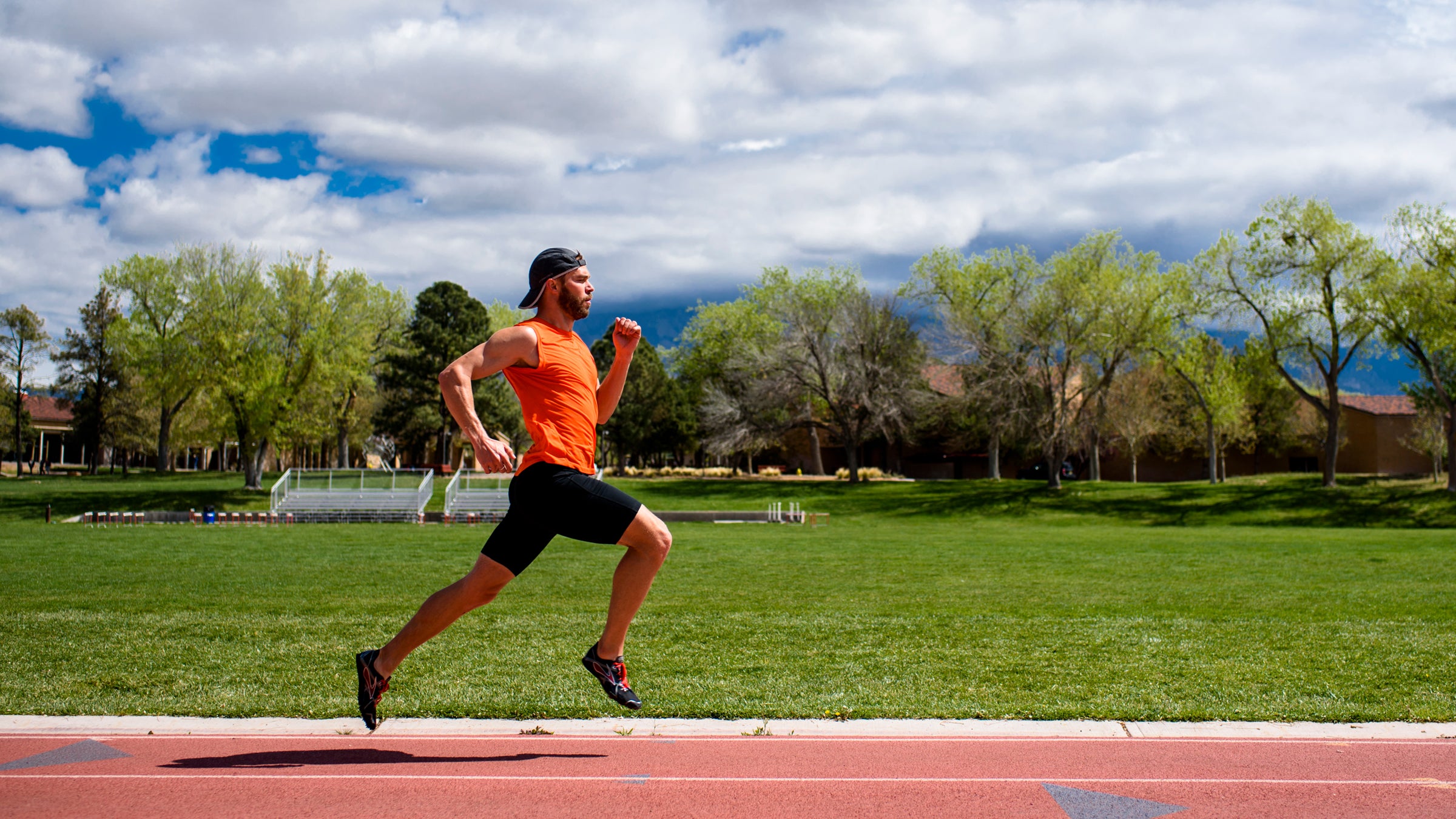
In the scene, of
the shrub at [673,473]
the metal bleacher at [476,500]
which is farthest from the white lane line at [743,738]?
the shrub at [673,473]

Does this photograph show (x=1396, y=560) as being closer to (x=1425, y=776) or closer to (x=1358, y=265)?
(x=1425, y=776)

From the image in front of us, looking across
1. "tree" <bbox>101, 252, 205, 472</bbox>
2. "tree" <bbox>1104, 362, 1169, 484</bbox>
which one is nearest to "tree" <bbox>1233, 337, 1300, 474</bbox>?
"tree" <bbox>1104, 362, 1169, 484</bbox>

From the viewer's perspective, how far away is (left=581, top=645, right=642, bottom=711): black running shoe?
4961mm

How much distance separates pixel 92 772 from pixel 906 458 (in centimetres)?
7572

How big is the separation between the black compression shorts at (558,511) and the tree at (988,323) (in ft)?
136

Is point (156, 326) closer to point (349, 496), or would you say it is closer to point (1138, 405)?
point (349, 496)

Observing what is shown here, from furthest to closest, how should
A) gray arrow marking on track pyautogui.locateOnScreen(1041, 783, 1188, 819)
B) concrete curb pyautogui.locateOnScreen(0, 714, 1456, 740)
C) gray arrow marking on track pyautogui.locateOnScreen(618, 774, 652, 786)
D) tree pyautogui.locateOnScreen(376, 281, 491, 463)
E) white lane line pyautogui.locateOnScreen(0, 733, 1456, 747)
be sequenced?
tree pyautogui.locateOnScreen(376, 281, 491, 463), concrete curb pyautogui.locateOnScreen(0, 714, 1456, 740), white lane line pyautogui.locateOnScreen(0, 733, 1456, 747), gray arrow marking on track pyautogui.locateOnScreen(618, 774, 652, 786), gray arrow marking on track pyautogui.locateOnScreen(1041, 783, 1188, 819)

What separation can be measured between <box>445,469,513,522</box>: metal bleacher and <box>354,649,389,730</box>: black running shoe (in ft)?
100.0

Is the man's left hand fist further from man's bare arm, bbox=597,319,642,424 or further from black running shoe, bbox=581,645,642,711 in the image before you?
black running shoe, bbox=581,645,642,711

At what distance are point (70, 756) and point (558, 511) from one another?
8.63 ft

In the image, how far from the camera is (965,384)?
49.4 meters

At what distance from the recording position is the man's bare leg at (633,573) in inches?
184

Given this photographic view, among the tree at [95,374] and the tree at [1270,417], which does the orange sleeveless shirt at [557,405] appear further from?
the tree at [95,374]

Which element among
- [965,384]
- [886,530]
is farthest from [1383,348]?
[886,530]
